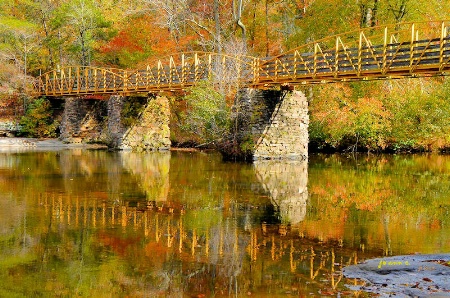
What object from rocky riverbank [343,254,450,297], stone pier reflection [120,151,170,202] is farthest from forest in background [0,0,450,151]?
rocky riverbank [343,254,450,297]

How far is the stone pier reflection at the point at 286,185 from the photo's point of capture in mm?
15016

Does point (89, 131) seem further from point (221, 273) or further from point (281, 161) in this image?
point (221, 273)

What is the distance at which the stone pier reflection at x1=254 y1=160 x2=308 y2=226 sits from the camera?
1502 centimetres

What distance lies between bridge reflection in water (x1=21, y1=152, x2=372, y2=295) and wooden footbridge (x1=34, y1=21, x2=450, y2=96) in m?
5.60

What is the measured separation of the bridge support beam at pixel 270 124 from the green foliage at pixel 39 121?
69.4 feet

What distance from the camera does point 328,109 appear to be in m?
33.8

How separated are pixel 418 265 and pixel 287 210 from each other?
231 inches

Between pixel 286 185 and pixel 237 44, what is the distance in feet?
58.5

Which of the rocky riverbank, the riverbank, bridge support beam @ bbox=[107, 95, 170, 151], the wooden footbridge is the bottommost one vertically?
the rocky riverbank

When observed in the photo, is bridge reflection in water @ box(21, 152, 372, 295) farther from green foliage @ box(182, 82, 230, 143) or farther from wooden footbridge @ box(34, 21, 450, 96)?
green foliage @ box(182, 82, 230, 143)

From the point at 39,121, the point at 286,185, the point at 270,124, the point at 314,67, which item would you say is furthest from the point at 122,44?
the point at 286,185

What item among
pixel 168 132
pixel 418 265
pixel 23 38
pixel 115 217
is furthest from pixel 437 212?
pixel 23 38

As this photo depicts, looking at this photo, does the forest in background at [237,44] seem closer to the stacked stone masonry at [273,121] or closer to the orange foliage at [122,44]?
the orange foliage at [122,44]

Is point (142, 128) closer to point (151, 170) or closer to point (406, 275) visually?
point (151, 170)
